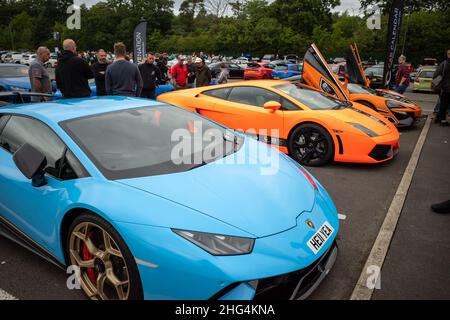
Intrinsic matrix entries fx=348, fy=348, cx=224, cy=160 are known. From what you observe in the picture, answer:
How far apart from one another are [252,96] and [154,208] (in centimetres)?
391

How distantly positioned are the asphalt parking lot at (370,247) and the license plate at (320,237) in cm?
39

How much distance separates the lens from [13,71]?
10430 millimetres

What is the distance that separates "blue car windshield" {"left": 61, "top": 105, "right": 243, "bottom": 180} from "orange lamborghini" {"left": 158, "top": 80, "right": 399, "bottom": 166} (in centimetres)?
204

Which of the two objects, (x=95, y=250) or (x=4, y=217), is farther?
(x=4, y=217)

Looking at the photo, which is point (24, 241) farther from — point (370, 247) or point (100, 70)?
point (100, 70)

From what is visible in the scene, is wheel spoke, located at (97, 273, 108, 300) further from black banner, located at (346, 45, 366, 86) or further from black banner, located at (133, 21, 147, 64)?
black banner, located at (133, 21, 147, 64)

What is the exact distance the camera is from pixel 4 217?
2.68m

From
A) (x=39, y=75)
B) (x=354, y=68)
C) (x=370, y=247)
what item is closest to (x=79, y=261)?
(x=370, y=247)

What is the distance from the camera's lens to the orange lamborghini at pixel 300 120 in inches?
188

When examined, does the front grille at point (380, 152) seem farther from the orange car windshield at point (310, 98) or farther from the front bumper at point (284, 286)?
the front bumper at point (284, 286)
